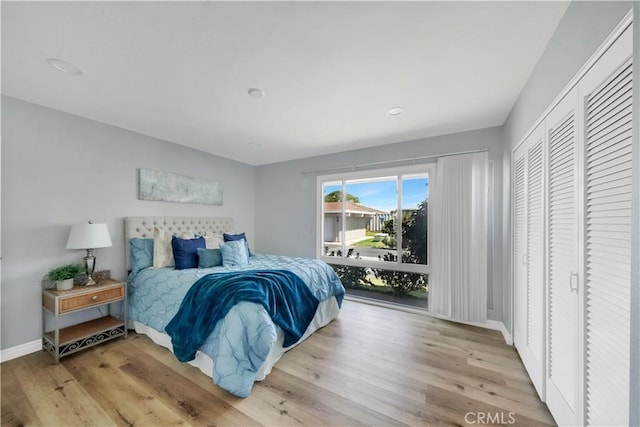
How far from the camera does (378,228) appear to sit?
389 centimetres

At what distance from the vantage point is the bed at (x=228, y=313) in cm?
183

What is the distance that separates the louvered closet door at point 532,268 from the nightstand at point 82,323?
3.82m

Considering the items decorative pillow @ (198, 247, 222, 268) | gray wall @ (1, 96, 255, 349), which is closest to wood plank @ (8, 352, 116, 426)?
gray wall @ (1, 96, 255, 349)

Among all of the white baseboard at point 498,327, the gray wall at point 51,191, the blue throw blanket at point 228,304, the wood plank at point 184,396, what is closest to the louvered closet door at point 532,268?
the white baseboard at point 498,327

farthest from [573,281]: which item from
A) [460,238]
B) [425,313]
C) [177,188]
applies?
[177,188]

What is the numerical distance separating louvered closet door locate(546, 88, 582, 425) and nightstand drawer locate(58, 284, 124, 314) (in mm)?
3707

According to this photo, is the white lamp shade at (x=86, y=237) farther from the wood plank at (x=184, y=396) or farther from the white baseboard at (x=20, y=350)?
the wood plank at (x=184, y=396)

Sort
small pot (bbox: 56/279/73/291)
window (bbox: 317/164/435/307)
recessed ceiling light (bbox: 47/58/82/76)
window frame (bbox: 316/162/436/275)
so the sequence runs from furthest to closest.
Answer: window (bbox: 317/164/435/307) → window frame (bbox: 316/162/436/275) → small pot (bbox: 56/279/73/291) → recessed ceiling light (bbox: 47/58/82/76)

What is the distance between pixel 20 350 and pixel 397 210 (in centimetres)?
441

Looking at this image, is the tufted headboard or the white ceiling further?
the tufted headboard

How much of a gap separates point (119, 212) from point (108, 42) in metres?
2.12

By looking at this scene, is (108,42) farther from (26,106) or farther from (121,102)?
(26,106)

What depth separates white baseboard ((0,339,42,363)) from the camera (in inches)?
85.9

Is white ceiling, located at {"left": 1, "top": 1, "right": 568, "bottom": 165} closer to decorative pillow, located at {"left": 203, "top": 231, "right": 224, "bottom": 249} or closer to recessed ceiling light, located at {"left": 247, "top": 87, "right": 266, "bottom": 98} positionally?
recessed ceiling light, located at {"left": 247, "top": 87, "right": 266, "bottom": 98}
